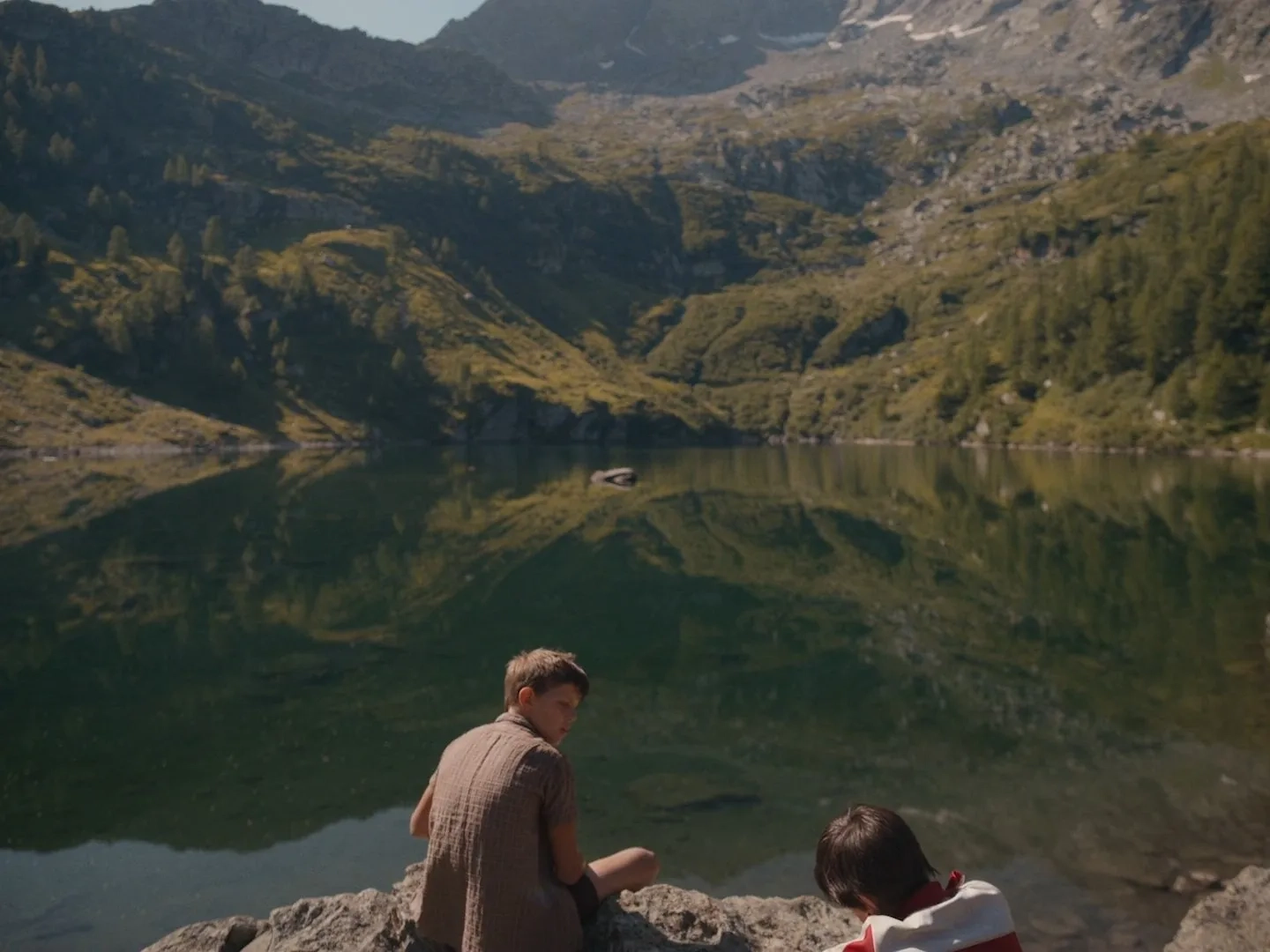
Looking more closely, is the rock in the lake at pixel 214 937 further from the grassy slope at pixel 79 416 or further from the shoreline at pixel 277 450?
the grassy slope at pixel 79 416

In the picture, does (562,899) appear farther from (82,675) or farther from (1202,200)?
(1202,200)

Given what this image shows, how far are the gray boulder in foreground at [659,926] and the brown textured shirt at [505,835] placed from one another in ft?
3.75

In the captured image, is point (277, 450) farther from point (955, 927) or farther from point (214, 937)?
point (955, 927)

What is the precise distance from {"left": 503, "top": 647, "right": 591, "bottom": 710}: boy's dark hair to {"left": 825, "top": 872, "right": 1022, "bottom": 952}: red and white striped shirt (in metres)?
3.55

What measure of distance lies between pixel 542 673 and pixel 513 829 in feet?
4.26

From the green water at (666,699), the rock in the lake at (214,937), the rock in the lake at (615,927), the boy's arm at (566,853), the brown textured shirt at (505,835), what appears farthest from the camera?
the green water at (666,699)

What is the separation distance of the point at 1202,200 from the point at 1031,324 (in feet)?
130

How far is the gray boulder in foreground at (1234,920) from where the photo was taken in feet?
32.8

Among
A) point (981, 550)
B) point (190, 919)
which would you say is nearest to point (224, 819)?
point (190, 919)

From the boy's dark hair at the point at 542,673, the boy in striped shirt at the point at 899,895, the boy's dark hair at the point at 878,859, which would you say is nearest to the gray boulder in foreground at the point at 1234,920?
the boy in striped shirt at the point at 899,895

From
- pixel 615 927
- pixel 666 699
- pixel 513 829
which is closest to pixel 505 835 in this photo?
pixel 513 829

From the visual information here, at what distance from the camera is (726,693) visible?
Result: 87.4 ft

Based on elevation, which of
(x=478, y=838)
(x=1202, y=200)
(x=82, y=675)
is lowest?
(x=82, y=675)

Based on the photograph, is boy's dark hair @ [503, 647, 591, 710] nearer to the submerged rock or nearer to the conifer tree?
the submerged rock
